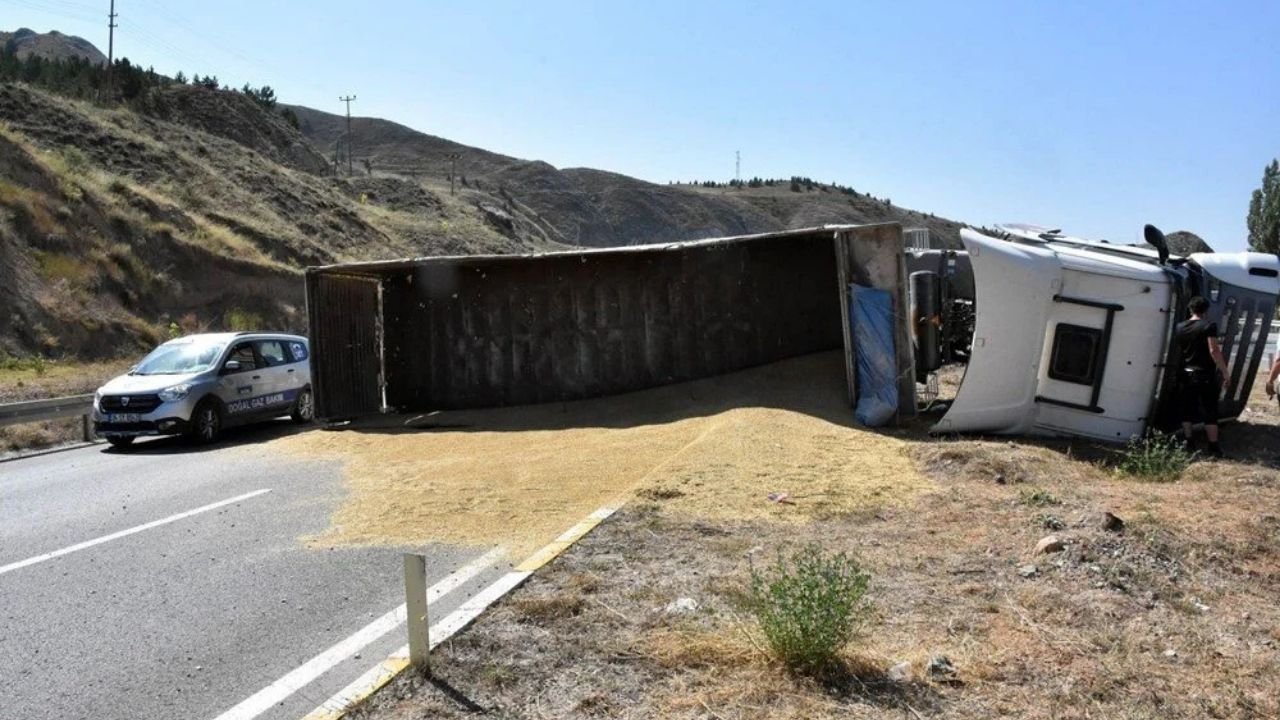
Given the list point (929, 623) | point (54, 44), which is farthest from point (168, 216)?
point (54, 44)

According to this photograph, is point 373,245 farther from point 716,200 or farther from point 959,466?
point 716,200

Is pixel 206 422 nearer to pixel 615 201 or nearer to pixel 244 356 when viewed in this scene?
pixel 244 356

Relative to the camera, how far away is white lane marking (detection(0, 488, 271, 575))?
7492mm

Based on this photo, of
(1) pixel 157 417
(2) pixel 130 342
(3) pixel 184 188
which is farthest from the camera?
(3) pixel 184 188

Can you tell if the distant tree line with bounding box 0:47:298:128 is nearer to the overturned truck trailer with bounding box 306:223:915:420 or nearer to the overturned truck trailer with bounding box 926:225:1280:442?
the overturned truck trailer with bounding box 306:223:915:420

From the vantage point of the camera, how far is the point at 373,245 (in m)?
43.2

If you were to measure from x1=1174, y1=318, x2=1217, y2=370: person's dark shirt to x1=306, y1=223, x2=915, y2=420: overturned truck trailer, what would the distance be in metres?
5.94

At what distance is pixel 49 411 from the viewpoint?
623 inches

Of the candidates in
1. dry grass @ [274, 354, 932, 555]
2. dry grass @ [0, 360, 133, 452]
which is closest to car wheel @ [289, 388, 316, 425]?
dry grass @ [274, 354, 932, 555]

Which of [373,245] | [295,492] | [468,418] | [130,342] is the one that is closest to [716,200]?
[373,245]

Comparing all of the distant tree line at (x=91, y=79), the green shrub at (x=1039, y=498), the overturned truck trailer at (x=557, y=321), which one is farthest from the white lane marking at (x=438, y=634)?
the distant tree line at (x=91, y=79)

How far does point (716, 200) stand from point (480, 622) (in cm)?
9309

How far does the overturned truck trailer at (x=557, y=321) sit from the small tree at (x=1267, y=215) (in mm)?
43181

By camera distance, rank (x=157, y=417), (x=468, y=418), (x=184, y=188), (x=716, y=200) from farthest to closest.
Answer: (x=716, y=200) < (x=184, y=188) < (x=468, y=418) < (x=157, y=417)
